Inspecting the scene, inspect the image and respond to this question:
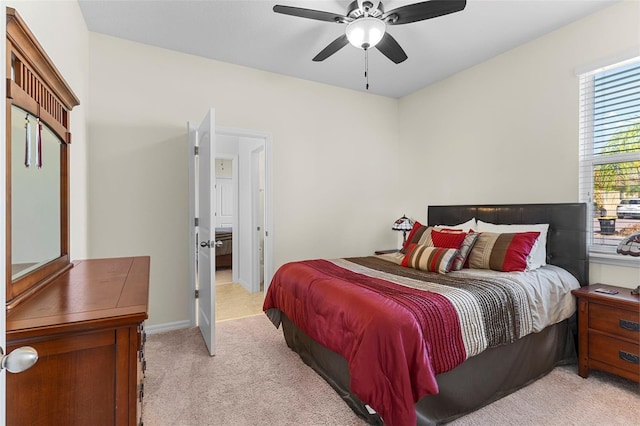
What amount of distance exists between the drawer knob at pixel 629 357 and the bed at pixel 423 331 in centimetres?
36

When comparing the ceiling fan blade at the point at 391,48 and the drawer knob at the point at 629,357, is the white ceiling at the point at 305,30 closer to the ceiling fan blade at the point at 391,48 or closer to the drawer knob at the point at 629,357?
the ceiling fan blade at the point at 391,48

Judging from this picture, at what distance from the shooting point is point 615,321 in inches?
86.7

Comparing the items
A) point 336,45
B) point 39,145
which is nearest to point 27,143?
point 39,145

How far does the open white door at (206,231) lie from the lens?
2707 millimetres

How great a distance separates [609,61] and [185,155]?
3803mm

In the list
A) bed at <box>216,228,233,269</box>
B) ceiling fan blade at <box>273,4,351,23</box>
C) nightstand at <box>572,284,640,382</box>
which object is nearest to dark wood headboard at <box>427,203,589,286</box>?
nightstand at <box>572,284,640,382</box>

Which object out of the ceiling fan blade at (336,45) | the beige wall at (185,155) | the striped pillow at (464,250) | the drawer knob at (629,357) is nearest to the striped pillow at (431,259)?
the striped pillow at (464,250)

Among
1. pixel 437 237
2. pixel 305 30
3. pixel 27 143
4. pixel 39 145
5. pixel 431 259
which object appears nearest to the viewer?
pixel 27 143

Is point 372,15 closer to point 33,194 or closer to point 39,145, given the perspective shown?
point 39,145

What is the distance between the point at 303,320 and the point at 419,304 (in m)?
0.91

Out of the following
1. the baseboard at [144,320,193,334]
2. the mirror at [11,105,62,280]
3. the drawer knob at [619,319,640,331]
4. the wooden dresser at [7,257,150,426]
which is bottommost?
the baseboard at [144,320,193,334]

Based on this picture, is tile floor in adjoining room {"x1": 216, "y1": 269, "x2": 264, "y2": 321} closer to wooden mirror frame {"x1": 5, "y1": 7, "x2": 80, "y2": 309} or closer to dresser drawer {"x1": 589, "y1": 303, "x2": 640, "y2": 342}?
wooden mirror frame {"x1": 5, "y1": 7, "x2": 80, "y2": 309}

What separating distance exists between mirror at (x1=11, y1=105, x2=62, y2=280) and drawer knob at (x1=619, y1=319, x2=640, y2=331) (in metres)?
3.23

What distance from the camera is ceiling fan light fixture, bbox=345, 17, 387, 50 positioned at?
225 cm
